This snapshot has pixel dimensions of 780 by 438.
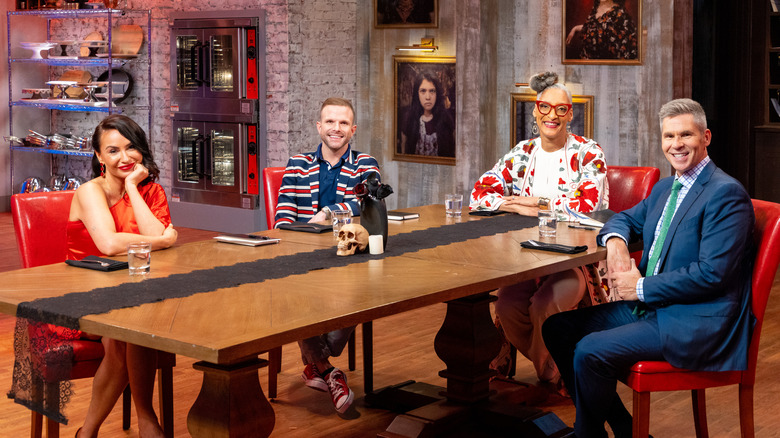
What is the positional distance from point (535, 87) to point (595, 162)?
502 mm

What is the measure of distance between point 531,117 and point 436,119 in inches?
40.6

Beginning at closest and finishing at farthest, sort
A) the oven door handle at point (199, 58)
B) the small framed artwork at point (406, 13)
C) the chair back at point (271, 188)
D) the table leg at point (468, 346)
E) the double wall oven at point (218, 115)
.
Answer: the table leg at point (468, 346)
the chair back at point (271, 188)
the small framed artwork at point (406, 13)
the double wall oven at point (218, 115)
the oven door handle at point (199, 58)

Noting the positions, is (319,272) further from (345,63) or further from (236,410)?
(345,63)

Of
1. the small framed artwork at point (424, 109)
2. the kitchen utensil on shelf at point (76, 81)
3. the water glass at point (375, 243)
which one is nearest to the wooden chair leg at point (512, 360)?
the water glass at point (375, 243)

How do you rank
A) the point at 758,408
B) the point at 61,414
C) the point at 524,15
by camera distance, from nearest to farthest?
the point at 61,414
the point at 758,408
the point at 524,15

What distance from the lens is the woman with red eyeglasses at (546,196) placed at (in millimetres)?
4180

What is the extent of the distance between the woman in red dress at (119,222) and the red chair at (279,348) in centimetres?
95

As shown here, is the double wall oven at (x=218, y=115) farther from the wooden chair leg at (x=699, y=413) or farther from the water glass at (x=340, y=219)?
the wooden chair leg at (x=699, y=413)

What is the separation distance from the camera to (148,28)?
375 inches

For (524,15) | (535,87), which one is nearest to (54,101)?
(524,15)

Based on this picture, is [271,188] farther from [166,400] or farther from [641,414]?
[641,414]

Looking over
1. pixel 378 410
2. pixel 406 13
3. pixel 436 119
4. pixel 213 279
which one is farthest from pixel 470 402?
pixel 406 13

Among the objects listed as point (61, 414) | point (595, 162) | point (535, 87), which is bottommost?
point (61, 414)

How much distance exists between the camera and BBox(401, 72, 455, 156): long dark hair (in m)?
8.19
